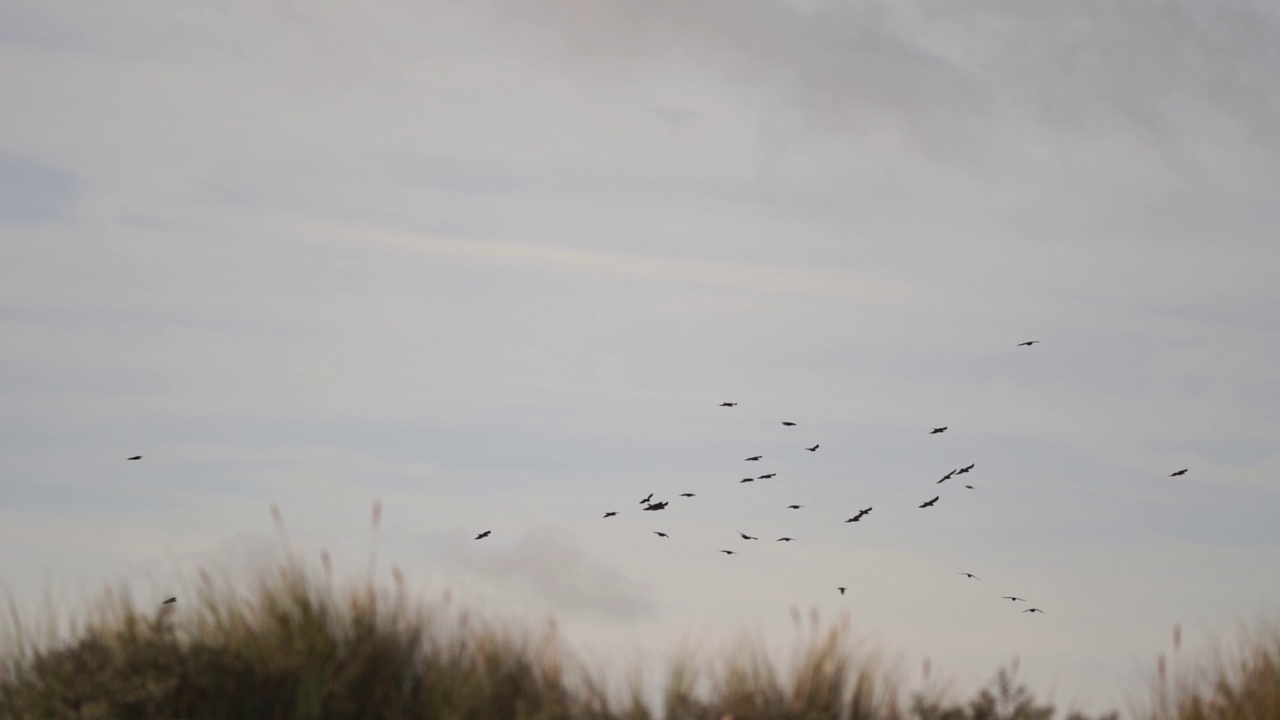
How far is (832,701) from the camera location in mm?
14461

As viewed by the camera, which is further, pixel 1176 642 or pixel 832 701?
pixel 1176 642

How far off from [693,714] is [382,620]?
3562 millimetres

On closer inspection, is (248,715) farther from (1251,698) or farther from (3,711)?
(1251,698)

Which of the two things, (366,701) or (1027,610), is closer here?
(366,701)

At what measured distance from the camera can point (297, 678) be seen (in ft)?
46.3

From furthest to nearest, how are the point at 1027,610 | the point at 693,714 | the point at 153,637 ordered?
the point at 1027,610
the point at 153,637
the point at 693,714

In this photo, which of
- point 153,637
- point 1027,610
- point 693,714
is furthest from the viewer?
point 1027,610

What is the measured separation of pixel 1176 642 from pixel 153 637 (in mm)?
11174

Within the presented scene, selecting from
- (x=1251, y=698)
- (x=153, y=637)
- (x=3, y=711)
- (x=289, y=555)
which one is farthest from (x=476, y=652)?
(x=1251, y=698)

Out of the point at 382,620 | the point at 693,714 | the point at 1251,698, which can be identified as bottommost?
the point at 1251,698

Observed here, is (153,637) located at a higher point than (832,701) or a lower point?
higher

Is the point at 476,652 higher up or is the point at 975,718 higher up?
the point at 476,652

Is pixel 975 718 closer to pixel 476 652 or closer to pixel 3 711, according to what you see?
pixel 476 652

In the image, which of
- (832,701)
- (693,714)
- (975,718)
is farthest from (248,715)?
(975,718)
